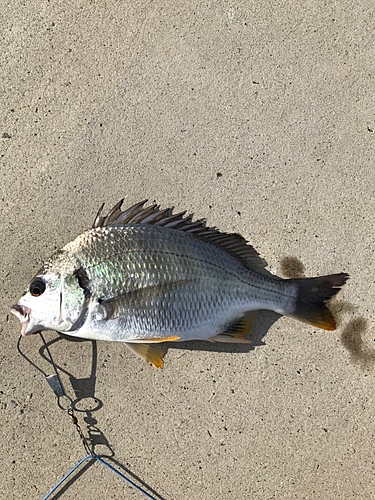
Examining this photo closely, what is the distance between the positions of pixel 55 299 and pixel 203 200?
1.22 metres

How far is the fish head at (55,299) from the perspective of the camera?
1.99 meters

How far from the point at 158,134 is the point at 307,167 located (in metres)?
1.14

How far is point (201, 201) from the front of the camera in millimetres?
2451

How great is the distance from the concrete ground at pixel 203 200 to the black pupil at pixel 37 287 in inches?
17.7

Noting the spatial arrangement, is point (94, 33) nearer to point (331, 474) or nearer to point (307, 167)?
point (307, 167)

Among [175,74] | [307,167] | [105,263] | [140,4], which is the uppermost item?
[140,4]

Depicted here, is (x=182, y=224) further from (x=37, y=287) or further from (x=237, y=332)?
(x=37, y=287)

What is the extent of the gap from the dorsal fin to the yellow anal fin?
800mm

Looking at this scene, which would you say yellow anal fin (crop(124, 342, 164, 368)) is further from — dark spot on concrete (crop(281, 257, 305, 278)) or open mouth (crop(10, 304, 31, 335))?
dark spot on concrete (crop(281, 257, 305, 278))

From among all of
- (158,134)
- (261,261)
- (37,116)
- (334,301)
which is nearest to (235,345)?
(261,261)

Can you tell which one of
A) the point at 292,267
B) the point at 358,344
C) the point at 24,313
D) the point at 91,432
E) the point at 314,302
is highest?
the point at 292,267

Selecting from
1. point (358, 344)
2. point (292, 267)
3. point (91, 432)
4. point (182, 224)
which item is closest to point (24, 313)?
point (91, 432)

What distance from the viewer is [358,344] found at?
2.36 meters

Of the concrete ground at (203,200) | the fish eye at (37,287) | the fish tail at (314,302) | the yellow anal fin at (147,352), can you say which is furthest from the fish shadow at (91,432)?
the fish tail at (314,302)
